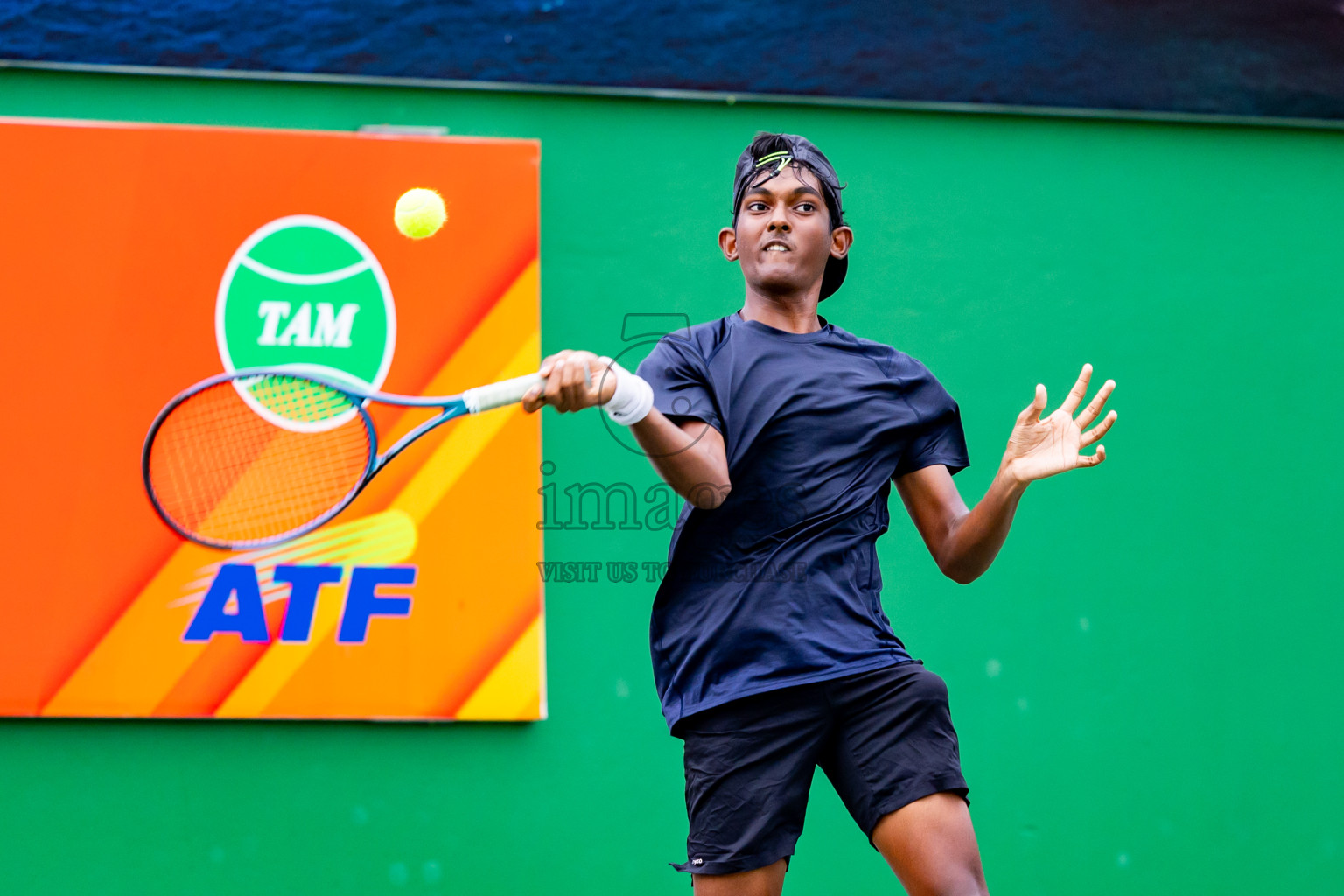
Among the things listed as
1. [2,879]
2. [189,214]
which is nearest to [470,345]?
[189,214]

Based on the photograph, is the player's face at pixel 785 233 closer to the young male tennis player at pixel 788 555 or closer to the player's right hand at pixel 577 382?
the young male tennis player at pixel 788 555

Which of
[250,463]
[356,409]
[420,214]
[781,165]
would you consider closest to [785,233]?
[781,165]

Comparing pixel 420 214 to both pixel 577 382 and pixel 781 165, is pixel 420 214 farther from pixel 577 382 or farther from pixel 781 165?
pixel 577 382

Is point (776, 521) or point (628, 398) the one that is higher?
point (628, 398)

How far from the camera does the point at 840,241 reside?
2.45 metres

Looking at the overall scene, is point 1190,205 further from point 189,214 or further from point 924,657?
point 189,214

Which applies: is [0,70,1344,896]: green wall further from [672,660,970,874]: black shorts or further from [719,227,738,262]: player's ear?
[672,660,970,874]: black shorts

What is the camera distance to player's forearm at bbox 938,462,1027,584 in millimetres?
2211

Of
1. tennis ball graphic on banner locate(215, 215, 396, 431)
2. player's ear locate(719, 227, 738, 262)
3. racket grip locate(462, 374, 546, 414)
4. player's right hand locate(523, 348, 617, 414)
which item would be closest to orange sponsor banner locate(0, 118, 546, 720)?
tennis ball graphic on banner locate(215, 215, 396, 431)

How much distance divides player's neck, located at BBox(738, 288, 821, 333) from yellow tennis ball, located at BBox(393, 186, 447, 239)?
1569 millimetres

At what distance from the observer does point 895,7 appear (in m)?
3.96

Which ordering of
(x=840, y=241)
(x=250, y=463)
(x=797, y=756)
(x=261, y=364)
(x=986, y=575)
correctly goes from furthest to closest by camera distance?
(x=986, y=575) < (x=261, y=364) < (x=250, y=463) < (x=840, y=241) < (x=797, y=756)

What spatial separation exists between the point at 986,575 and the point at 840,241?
1783 millimetres

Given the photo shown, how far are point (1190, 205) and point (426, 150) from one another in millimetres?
2494
